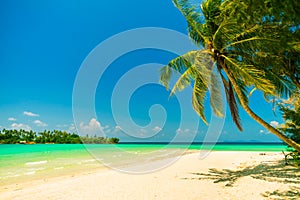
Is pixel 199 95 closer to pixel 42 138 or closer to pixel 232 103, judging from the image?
pixel 232 103

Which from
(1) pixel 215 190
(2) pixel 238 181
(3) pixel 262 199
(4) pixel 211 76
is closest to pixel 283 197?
(3) pixel 262 199

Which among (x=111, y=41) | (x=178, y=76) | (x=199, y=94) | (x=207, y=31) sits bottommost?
(x=199, y=94)

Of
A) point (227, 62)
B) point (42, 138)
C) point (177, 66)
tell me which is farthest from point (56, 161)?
point (42, 138)

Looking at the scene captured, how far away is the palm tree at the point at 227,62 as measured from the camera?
4.95 m

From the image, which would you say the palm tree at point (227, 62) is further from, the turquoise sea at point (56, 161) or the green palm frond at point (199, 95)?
the turquoise sea at point (56, 161)

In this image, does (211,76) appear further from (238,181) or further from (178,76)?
(238,181)

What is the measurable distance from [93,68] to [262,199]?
28.4 feet

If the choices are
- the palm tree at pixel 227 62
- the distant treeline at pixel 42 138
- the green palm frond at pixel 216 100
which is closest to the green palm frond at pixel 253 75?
the palm tree at pixel 227 62

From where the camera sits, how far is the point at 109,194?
597cm

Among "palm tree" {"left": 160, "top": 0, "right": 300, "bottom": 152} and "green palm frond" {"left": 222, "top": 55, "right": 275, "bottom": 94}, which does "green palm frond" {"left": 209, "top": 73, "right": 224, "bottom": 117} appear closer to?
"palm tree" {"left": 160, "top": 0, "right": 300, "bottom": 152}

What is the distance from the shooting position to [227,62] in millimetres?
5785

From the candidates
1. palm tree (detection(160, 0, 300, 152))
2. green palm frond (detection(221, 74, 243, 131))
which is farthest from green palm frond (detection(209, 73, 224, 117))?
green palm frond (detection(221, 74, 243, 131))

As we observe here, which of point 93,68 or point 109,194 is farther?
point 93,68

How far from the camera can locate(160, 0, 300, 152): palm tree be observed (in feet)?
16.3
